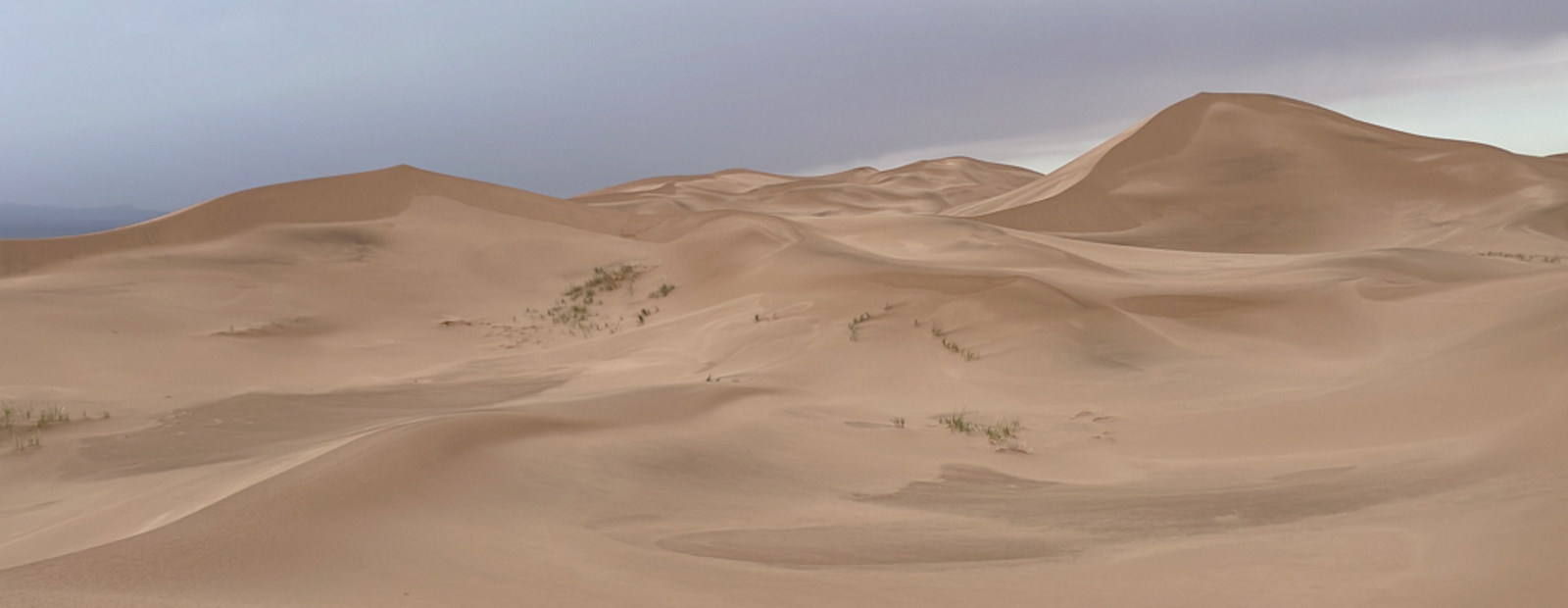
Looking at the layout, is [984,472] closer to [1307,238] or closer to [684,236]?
[684,236]

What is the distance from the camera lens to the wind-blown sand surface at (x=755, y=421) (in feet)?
11.3

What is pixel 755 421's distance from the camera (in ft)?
20.8

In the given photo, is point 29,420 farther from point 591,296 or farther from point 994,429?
point 591,296

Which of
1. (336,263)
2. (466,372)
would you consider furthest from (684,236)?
(466,372)

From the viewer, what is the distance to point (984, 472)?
17.9ft

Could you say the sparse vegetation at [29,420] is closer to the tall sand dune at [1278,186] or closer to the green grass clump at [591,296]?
the green grass clump at [591,296]

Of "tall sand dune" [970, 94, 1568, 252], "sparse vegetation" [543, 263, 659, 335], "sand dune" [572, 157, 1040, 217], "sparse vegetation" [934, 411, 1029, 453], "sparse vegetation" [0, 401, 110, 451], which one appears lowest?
"sparse vegetation" [934, 411, 1029, 453]

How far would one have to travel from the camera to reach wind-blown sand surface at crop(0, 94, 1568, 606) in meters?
3.46

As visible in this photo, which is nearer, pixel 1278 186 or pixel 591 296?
pixel 591 296

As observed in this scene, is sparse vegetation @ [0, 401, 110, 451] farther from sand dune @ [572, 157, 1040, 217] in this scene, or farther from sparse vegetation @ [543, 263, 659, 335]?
sand dune @ [572, 157, 1040, 217]

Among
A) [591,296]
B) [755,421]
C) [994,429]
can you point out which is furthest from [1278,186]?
[755,421]

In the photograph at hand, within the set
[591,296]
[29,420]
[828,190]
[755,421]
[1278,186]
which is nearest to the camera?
[755,421]

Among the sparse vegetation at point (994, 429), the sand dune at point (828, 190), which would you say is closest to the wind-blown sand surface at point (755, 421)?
the sparse vegetation at point (994, 429)

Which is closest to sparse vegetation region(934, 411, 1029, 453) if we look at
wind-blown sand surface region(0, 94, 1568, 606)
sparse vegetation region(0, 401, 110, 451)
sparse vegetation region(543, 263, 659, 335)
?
wind-blown sand surface region(0, 94, 1568, 606)
